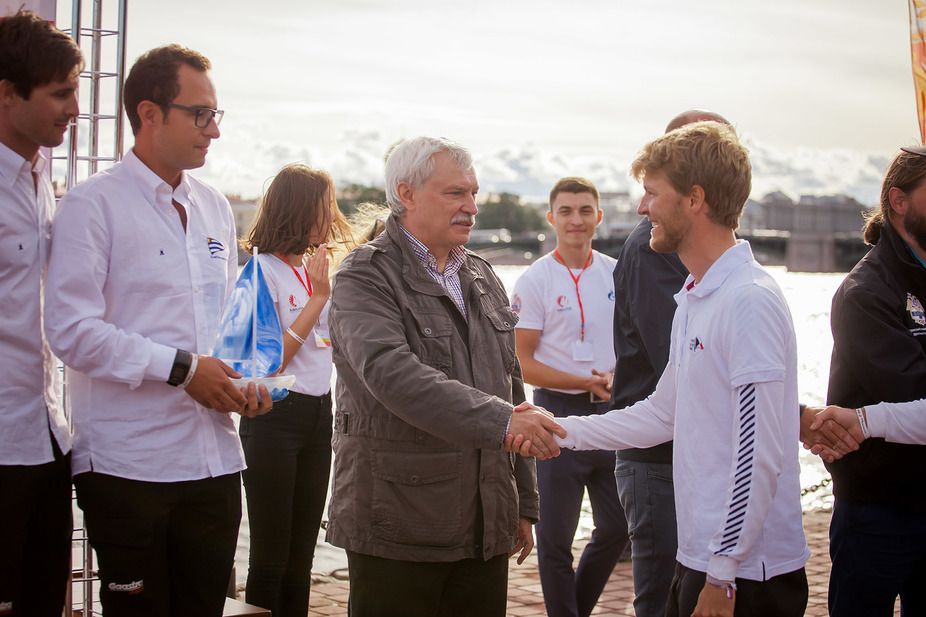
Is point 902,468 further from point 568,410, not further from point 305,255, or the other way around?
point 305,255

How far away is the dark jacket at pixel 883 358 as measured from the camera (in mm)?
3701

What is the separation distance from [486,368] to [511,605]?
3.07 meters

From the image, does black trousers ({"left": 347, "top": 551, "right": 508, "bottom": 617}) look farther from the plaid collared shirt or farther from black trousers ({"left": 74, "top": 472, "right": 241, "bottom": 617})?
the plaid collared shirt

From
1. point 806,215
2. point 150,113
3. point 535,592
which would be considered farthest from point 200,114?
point 806,215

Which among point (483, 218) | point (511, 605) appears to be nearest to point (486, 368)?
point (511, 605)

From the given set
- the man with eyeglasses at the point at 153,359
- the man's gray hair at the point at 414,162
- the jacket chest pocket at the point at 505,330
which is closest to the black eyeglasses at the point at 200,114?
the man with eyeglasses at the point at 153,359

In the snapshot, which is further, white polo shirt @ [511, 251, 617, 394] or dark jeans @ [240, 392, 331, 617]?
white polo shirt @ [511, 251, 617, 394]

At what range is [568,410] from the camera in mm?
6117

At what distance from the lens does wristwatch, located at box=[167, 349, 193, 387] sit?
3.34 m

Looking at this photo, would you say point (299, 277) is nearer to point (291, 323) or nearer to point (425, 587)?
point (291, 323)

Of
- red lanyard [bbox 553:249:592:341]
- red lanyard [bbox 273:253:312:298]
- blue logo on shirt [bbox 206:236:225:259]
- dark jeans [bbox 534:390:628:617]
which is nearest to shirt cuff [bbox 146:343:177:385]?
blue logo on shirt [bbox 206:236:225:259]

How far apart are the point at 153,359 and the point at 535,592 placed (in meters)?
3.94

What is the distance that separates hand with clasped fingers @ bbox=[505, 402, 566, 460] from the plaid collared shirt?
402 mm

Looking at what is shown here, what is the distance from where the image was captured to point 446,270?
3.79 metres
